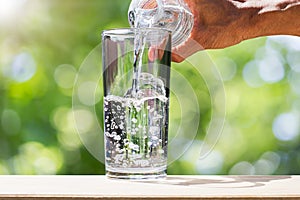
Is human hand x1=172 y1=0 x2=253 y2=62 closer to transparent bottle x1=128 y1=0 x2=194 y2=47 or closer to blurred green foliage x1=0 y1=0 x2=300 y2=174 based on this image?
transparent bottle x1=128 y1=0 x2=194 y2=47

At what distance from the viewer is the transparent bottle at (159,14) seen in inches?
47.0

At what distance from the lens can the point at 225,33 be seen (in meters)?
1.33

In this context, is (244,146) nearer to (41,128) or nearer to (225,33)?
(41,128)

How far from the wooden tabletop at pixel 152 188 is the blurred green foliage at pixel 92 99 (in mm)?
1381

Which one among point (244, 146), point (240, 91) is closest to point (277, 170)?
point (244, 146)

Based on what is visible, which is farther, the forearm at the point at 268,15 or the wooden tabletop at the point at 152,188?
the forearm at the point at 268,15

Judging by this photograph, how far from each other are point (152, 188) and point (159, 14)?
0.34 m

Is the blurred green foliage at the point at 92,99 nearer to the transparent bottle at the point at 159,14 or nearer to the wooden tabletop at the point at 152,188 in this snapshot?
the transparent bottle at the point at 159,14

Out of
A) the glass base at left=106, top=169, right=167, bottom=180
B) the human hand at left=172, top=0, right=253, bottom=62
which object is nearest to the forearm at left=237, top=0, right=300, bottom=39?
the human hand at left=172, top=0, right=253, bottom=62

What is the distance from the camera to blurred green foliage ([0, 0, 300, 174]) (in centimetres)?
251

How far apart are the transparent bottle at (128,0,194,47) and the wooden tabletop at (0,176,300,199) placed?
268 millimetres

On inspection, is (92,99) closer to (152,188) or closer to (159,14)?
(159,14)

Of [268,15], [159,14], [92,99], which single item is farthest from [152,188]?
[92,99]

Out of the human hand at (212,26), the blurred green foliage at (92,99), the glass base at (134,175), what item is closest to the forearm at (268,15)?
the human hand at (212,26)
